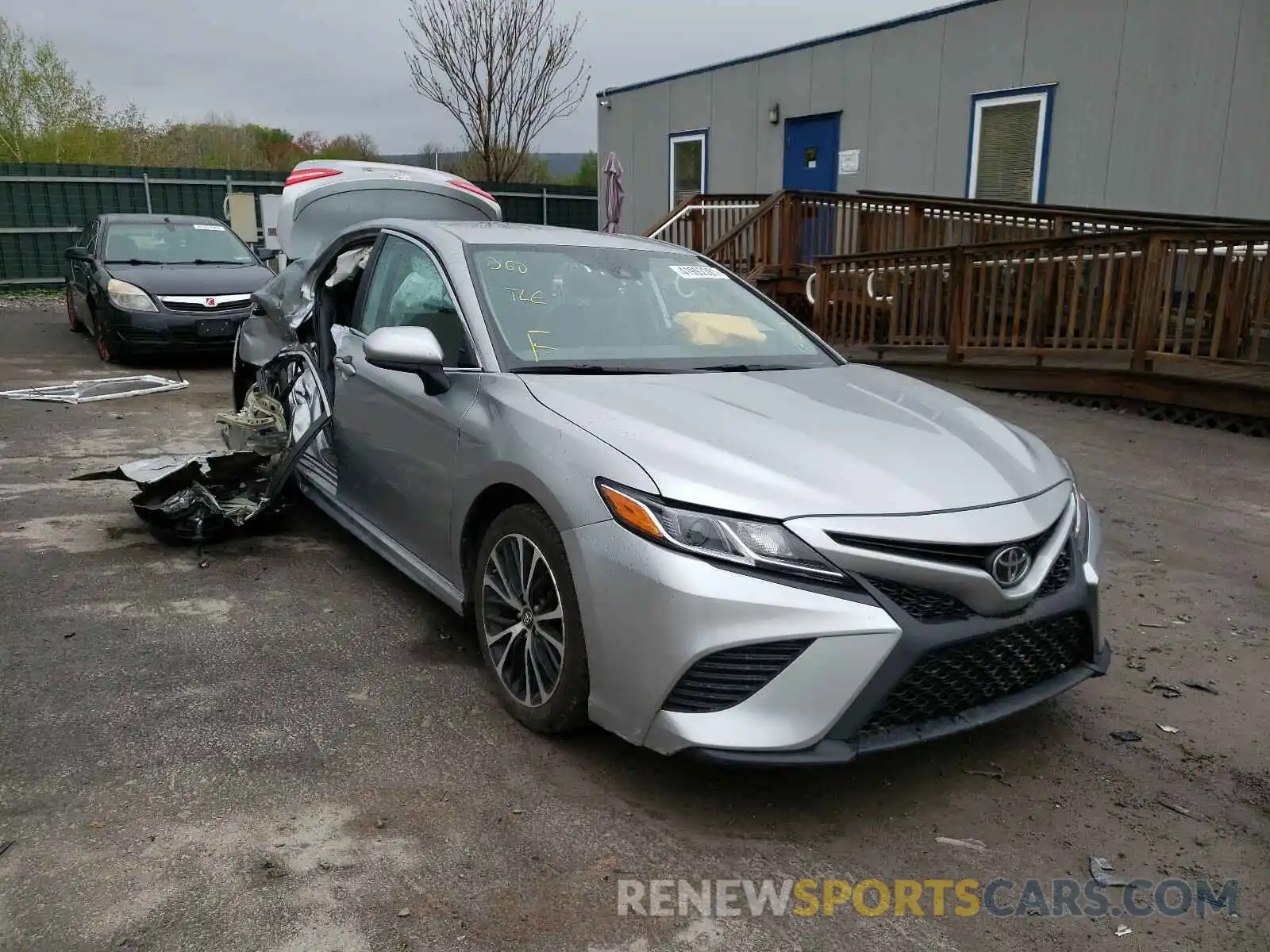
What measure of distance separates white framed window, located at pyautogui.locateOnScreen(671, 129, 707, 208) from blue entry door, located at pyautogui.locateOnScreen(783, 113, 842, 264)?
2.04 meters

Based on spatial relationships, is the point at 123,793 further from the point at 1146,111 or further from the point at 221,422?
the point at 1146,111

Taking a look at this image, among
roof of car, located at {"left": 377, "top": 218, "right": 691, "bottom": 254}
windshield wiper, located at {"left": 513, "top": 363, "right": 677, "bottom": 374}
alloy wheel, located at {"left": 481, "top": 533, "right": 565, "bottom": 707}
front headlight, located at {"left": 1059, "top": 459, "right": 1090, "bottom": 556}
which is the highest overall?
roof of car, located at {"left": 377, "top": 218, "right": 691, "bottom": 254}

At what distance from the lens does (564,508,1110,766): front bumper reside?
2.48 meters

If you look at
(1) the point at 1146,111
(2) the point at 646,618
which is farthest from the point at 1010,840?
(1) the point at 1146,111

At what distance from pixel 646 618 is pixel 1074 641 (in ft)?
4.42

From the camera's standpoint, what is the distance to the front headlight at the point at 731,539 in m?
2.52

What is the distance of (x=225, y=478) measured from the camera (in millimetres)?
4992

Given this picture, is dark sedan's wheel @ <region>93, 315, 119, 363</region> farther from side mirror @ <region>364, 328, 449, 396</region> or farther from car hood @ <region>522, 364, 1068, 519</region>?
car hood @ <region>522, 364, 1068, 519</region>

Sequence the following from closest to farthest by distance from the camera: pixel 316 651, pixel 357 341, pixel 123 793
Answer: pixel 123 793 → pixel 316 651 → pixel 357 341

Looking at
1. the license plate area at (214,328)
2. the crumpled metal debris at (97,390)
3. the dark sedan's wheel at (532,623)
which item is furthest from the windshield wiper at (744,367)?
the license plate area at (214,328)

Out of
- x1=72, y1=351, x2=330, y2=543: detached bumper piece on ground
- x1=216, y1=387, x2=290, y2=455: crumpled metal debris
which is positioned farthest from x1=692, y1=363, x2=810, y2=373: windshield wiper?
x1=216, y1=387, x2=290, y2=455: crumpled metal debris

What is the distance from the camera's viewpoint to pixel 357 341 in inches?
174

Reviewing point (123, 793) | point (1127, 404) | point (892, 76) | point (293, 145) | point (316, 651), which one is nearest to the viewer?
point (123, 793)

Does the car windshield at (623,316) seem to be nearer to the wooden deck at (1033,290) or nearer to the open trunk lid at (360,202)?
the open trunk lid at (360,202)
